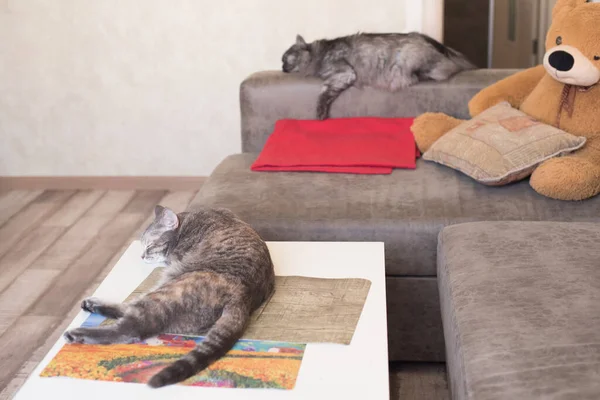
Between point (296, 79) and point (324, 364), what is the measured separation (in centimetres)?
171

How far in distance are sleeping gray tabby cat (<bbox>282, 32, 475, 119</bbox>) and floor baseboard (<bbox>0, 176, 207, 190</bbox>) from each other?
3.67 ft

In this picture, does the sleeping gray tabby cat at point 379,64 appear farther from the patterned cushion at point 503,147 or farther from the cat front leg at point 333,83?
the patterned cushion at point 503,147

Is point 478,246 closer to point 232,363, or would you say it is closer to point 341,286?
point 341,286

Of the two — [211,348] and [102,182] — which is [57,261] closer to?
[102,182]

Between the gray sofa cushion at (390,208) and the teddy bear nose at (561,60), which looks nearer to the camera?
the gray sofa cushion at (390,208)

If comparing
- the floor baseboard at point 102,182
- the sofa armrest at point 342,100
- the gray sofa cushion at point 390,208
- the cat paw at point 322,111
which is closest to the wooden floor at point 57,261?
the floor baseboard at point 102,182

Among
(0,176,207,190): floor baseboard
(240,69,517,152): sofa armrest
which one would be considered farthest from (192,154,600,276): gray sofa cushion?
(0,176,207,190): floor baseboard

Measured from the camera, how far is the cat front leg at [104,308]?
1590mm

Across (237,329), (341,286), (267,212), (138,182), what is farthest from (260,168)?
(138,182)

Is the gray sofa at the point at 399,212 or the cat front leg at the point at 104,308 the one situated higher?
the cat front leg at the point at 104,308

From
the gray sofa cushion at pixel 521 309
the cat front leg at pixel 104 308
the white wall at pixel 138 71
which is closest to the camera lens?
the gray sofa cushion at pixel 521 309

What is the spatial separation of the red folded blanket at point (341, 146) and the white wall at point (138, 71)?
84cm

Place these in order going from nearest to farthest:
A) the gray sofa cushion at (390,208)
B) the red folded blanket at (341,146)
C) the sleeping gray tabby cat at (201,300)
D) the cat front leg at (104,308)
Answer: the sleeping gray tabby cat at (201,300), the cat front leg at (104,308), the gray sofa cushion at (390,208), the red folded blanket at (341,146)

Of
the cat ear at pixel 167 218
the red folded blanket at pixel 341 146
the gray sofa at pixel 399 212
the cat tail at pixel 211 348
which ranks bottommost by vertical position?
the gray sofa at pixel 399 212
